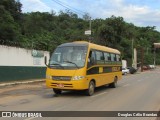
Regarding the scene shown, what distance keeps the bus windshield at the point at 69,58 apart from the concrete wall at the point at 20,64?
769cm

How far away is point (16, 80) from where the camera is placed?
25.2 metres

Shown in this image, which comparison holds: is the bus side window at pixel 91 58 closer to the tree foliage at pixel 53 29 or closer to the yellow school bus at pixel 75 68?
the yellow school bus at pixel 75 68

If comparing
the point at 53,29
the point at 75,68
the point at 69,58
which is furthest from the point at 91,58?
the point at 53,29

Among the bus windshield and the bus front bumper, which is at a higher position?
the bus windshield

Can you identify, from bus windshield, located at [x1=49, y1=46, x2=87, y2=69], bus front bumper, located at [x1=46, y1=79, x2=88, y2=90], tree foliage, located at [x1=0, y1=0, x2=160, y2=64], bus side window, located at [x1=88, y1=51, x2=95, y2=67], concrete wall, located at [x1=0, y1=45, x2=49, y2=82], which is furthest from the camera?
tree foliage, located at [x1=0, y1=0, x2=160, y2=64]

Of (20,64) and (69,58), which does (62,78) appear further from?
(20,64)

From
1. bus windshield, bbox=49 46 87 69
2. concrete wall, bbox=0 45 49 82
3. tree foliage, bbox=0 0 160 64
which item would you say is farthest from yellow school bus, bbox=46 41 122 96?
tree foliage, bbox=0 0 160 64

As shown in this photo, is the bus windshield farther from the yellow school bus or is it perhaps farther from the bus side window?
the bus side window

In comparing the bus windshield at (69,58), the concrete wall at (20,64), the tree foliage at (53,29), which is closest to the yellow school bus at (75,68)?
the bus windshield at (69,58)

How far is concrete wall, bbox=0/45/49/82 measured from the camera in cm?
2375

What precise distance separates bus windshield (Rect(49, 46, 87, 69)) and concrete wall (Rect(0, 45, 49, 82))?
7691 millimetres

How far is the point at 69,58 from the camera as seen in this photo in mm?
16469

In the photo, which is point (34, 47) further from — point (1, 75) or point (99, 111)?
point (99, 111)

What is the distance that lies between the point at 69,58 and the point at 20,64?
35.0 ft
